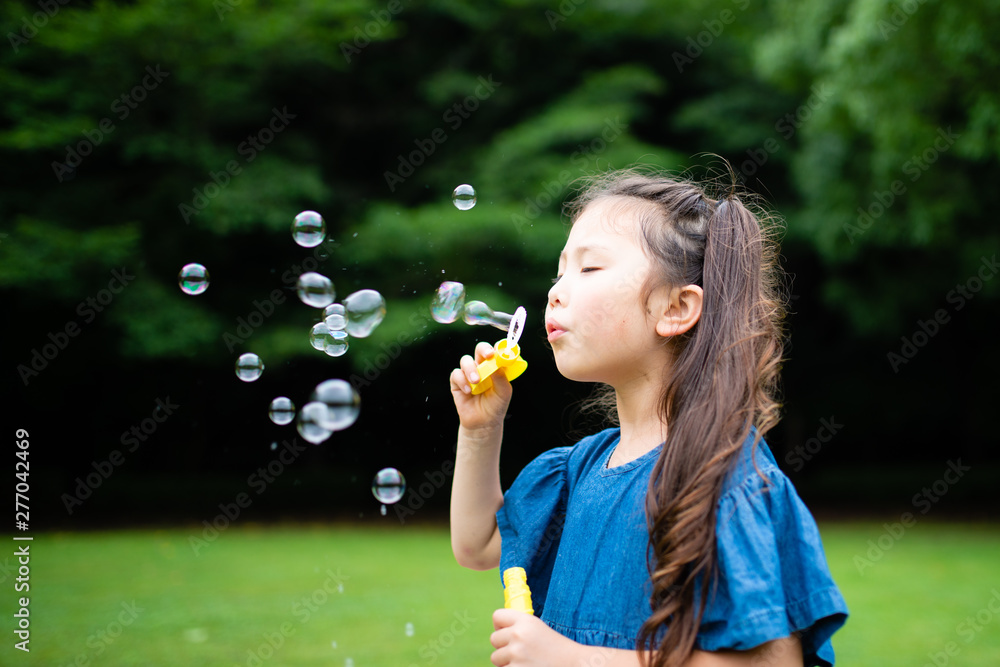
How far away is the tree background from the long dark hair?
7.07m

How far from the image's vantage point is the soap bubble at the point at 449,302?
2414 mm

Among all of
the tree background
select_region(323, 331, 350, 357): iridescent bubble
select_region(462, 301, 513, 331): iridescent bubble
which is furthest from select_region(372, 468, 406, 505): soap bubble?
the tree background

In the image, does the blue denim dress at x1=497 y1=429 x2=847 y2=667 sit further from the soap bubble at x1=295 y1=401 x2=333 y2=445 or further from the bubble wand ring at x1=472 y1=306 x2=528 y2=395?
the soap bubble at x1=295 y1=401 x2=333 y2=445

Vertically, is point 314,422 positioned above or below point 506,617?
above

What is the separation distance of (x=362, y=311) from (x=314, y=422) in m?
0.37

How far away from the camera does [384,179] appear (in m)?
12.6

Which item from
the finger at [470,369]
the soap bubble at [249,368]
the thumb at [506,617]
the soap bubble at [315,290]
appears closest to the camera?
the thumb at [506,617]

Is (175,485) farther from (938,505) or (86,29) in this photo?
(938,505)

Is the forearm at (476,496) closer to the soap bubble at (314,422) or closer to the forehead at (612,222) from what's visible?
the forehead at (612,222)

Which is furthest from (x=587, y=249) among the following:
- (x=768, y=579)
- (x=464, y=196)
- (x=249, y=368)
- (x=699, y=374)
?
(x=249, y=368)

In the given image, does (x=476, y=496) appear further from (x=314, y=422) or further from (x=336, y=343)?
(x=336, y=343)

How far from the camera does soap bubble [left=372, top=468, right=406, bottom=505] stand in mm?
2412

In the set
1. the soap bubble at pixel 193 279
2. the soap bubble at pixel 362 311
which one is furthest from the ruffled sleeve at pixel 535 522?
the soap bubble at pixel 193 279

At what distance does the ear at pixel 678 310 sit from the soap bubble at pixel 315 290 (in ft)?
4.16
